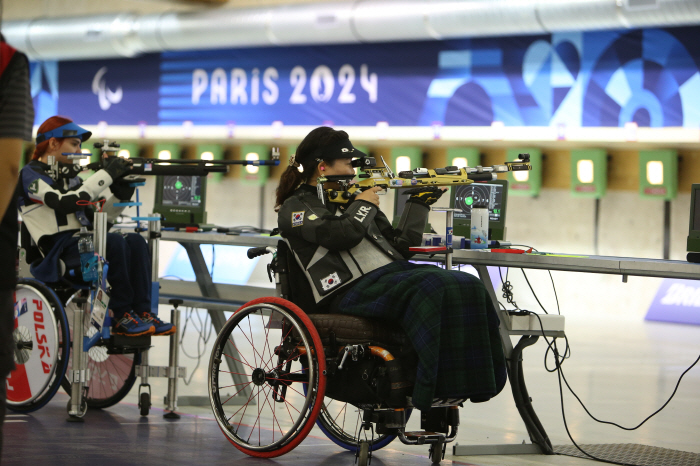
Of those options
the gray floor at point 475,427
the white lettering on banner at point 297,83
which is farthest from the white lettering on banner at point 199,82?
the gray floor at point 475,427

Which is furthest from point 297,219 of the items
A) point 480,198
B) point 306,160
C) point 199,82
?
point 199,82

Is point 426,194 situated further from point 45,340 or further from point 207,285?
point 45,340

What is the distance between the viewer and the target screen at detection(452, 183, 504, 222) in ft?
12.8

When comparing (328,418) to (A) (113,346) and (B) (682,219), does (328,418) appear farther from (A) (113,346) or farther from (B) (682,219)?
(B) (682,219)

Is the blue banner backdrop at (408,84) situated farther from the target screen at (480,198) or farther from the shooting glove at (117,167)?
the shooting glove at (117,167)

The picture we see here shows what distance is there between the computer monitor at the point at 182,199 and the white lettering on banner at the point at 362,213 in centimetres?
226

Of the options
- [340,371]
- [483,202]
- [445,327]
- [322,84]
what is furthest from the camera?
[322,84]

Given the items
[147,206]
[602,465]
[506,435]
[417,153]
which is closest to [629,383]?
[506,435]

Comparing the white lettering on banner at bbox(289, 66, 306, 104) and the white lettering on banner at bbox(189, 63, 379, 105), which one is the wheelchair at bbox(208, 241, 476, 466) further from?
the white lettering on banner at bbox(289, 66, 306, 104)

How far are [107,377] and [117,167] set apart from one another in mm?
983

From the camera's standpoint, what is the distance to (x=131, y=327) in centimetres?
350

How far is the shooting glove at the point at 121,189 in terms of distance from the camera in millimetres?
3757

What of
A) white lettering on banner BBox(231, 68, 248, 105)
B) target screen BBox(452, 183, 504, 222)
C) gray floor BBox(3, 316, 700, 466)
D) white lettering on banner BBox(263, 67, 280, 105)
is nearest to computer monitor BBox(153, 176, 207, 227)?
gray floor BBox(3, 316, 700, 466)

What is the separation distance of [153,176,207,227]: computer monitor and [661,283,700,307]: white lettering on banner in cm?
416
